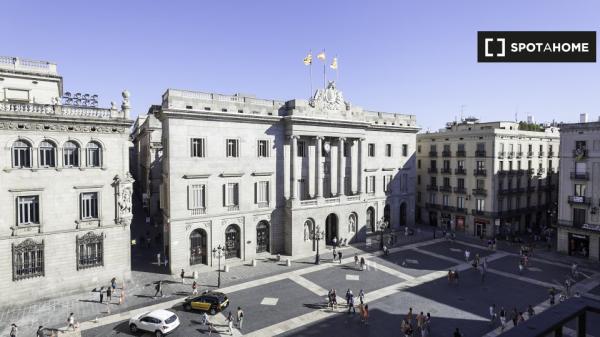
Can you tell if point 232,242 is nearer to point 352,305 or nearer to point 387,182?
point 352,305

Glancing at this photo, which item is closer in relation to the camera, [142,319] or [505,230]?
[142,319]

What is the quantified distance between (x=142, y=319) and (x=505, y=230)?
50.5 m

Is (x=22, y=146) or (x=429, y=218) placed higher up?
(x=22, y=146)

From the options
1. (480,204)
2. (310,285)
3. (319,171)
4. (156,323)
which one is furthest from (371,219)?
(156,323)

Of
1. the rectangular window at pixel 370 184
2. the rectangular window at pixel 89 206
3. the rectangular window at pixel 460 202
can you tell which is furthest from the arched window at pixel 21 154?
the rectangular window at pixel 460 202

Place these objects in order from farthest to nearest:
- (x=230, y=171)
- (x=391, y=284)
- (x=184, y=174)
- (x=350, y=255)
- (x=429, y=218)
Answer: (x=429, y=218)
(x=350, y=255)
(x=230, y=171)
(x=184, y=174)
(x=391, y=284)

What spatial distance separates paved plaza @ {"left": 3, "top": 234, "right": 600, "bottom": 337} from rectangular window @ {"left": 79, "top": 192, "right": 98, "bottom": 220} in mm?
7159

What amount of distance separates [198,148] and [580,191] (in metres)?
45.6

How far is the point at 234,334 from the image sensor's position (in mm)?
25344

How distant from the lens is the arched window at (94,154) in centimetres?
3222

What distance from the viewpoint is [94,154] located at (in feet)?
107

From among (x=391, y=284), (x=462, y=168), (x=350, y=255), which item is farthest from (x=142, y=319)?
(x=462, y=168)

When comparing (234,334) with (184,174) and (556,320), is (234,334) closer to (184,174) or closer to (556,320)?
(184,174)

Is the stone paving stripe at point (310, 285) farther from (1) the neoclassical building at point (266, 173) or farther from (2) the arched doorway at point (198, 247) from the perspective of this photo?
(2) the arched doorway at point (198, 247)
